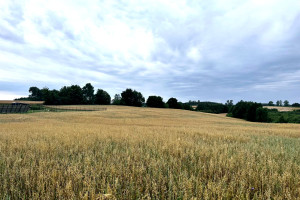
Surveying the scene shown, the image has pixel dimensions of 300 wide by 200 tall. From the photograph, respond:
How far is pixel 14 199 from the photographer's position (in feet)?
11.1

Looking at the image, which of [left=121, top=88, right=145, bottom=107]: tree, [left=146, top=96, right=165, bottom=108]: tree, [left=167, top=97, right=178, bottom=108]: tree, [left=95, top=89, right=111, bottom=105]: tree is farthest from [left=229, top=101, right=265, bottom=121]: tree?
[left=95, top=89, right=111, bottom=105]: tree

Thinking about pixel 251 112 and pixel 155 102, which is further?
pixel 155 102

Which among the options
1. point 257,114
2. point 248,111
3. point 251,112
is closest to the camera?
point 257,114

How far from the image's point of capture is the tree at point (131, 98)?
11662 cm

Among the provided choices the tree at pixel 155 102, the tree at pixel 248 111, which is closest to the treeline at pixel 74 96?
the tree at pixel 155 102

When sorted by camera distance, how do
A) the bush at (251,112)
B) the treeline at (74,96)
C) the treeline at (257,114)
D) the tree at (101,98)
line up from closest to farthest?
the treeline at (257,114), the bush at (251,112), the treeline at (74,96), the tree at (101,98)

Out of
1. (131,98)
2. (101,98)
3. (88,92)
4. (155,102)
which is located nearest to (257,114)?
(155,102)

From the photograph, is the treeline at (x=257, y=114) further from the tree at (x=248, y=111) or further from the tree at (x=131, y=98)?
the tree at (x=131, y=98)

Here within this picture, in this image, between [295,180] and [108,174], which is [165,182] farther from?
[295,180]

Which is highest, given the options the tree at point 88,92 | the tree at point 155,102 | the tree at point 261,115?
the tree at point 88,92

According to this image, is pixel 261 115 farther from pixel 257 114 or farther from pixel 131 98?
pixel 131 98

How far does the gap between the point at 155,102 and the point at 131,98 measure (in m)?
18.1

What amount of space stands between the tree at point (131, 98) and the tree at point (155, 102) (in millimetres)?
6600

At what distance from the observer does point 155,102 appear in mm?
115812
